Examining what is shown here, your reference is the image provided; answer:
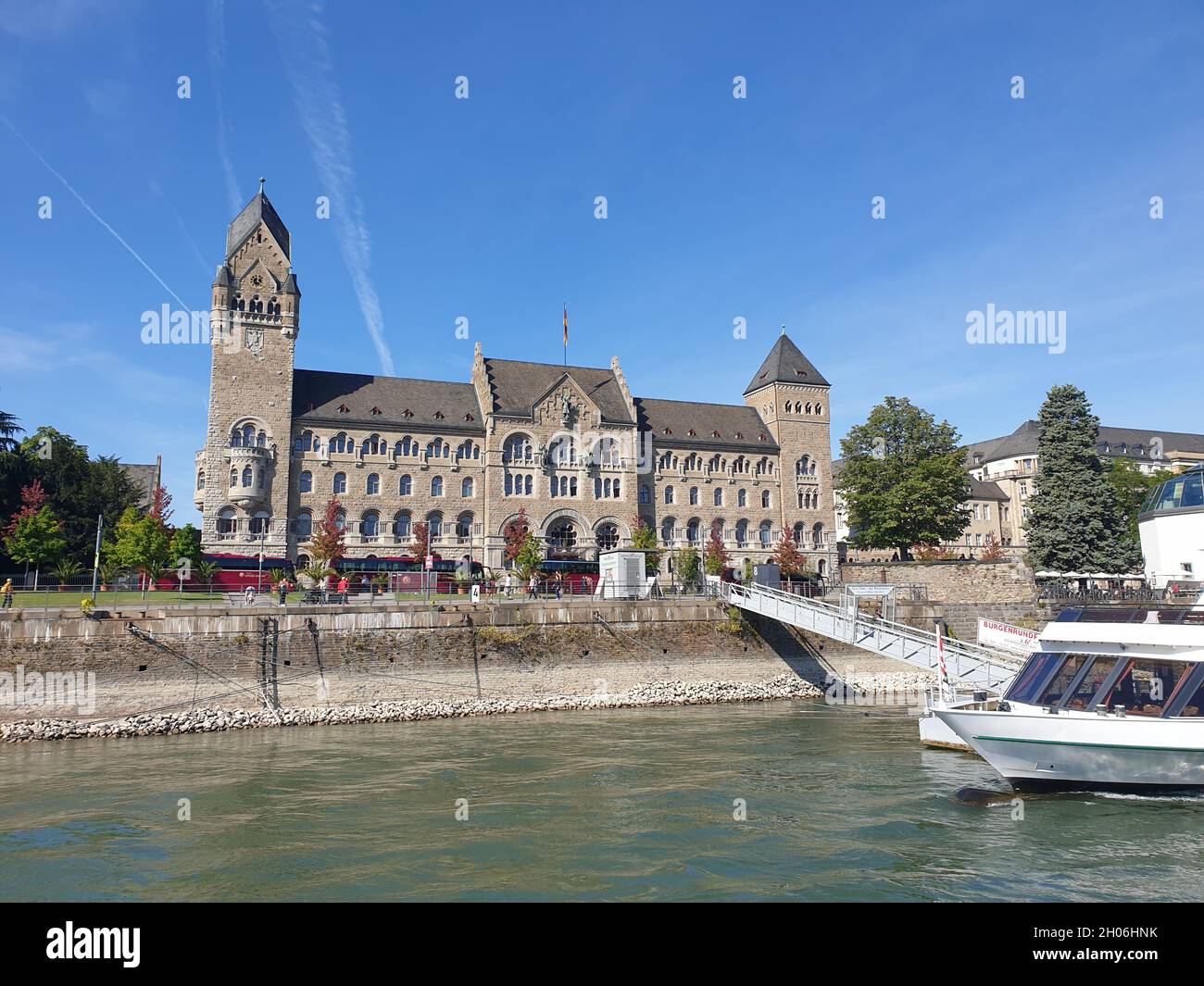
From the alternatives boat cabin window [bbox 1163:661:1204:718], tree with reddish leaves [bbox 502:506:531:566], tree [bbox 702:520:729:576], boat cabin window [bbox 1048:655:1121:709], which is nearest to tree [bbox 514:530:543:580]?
tree with reddish leaves [bbox 502:506:531:566]

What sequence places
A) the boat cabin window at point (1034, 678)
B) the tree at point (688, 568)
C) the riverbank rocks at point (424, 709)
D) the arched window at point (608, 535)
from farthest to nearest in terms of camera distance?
the arched window at point (608, 535) < the tree at point (688, 568) < the riverbank rocks at point (424, 709) < the boat cabin window at point (1034, 678)

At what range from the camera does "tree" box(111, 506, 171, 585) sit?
40188mm

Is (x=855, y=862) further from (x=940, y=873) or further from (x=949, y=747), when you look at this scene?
(x=949, y=747)

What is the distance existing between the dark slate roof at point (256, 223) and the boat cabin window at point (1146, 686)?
5827 cm

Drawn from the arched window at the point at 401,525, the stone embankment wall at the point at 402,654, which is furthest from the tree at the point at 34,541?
the stone embankment wall at the point at 402,654

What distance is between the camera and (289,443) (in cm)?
5747

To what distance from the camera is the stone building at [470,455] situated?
56531 mm

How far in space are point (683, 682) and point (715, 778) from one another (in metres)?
15.0

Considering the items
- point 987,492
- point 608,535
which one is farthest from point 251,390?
point 987,492

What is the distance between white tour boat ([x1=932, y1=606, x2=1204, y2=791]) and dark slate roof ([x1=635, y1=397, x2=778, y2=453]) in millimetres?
51496

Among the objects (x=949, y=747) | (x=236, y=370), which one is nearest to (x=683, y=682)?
(x=949, y=747)

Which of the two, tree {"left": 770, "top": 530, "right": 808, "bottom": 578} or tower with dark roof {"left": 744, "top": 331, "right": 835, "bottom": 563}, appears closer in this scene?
tree {"left": 770, "top": 530, "right": 808, "bottom": 578}

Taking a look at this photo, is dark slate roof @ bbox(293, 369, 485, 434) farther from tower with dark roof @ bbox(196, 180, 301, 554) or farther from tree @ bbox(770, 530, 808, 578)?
tree @ bbox(770, 530, 808, 578)

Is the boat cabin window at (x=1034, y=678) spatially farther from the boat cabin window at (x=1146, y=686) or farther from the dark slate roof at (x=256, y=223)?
the dark slate roof at (x=256, y=223)
